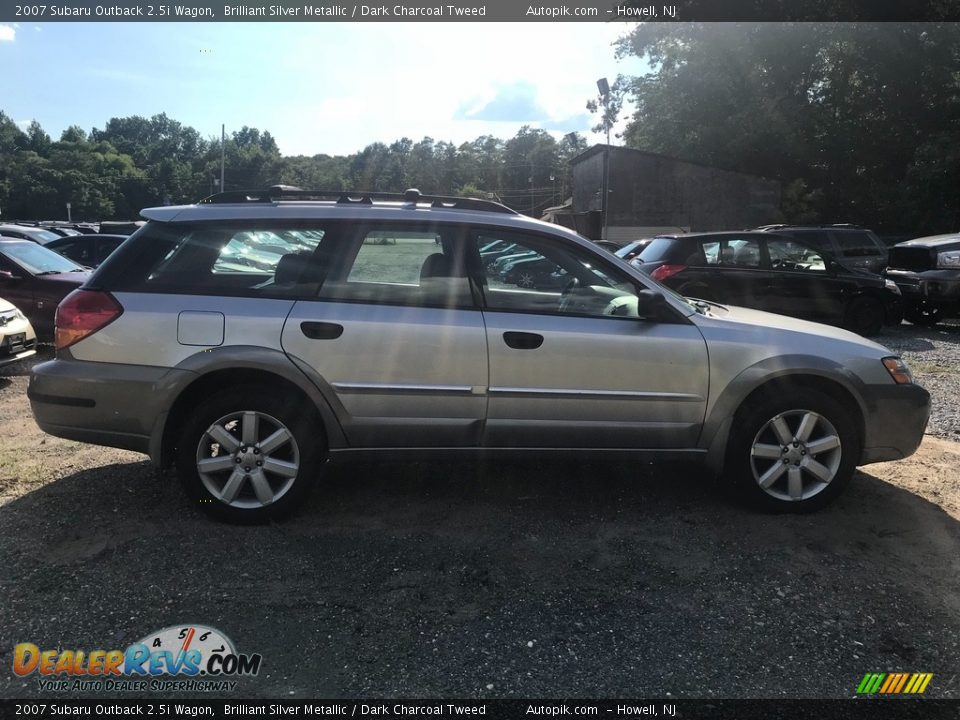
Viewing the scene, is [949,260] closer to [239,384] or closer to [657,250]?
[657,250]

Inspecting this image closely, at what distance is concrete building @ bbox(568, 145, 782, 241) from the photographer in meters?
31.5

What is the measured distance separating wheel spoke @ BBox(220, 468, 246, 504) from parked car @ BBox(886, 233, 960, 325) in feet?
39.9

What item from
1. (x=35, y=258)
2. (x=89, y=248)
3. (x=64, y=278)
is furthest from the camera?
(x=89, y=248)

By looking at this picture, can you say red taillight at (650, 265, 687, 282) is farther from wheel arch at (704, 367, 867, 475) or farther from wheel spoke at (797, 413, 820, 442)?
wheel spoke at (797, 413, 820, 442)

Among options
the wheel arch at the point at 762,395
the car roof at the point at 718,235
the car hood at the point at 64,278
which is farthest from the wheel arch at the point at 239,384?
the car roof at the point at 718,235

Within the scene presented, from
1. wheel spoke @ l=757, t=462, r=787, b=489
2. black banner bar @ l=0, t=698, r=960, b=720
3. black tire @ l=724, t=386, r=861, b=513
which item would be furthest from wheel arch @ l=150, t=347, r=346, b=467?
wheel spoke @ l=757, t=462, r=787, b=489

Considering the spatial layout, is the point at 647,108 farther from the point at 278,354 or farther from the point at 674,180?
the point at 278,354

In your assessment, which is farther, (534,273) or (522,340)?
(534,273)

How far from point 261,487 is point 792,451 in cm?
293

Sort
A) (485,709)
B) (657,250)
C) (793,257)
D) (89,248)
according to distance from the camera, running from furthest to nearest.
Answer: (89,248)
(793,257)
(657,250)
(485,709)

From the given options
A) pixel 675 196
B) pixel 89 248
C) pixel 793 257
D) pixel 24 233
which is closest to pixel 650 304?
pixel 793 257

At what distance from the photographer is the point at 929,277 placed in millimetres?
11805

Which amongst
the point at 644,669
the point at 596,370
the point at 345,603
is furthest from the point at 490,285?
the point at 644,669

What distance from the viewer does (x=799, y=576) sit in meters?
3.31
